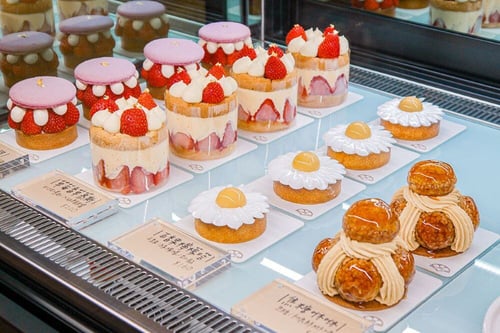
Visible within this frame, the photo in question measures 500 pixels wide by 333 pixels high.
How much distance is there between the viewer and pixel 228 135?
2.27m

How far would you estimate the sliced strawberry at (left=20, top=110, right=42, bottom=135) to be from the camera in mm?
2246

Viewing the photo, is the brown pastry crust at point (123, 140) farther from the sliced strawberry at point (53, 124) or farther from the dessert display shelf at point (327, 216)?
the sliced strawberry at point (53, 124)

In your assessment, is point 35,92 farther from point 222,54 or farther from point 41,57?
point 222,54

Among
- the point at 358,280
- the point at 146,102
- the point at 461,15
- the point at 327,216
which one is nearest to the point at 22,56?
the point at 146,102

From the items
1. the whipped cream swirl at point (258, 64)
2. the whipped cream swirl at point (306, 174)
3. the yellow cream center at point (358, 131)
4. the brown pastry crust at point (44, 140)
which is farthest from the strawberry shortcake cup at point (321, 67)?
the brown pastry crust at point (44, 140)

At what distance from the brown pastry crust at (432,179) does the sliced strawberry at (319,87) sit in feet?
2.64

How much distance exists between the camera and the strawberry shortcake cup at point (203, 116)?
2201mm

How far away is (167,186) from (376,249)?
0.70 m

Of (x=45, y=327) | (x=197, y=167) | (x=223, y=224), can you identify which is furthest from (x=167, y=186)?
(x=45, y=327)

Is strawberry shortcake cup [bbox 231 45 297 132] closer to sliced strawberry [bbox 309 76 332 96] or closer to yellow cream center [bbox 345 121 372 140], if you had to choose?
sliced strawberry [bbox 309 76 332 96]

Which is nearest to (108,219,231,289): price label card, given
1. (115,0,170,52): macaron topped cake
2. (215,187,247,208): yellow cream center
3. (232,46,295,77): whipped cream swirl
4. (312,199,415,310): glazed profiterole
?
(215,187,247,208): yellow cream center

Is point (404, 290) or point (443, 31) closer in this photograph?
point (404, 290)

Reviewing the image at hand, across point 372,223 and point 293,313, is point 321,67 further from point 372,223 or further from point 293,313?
point 293,313

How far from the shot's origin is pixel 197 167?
223cm
